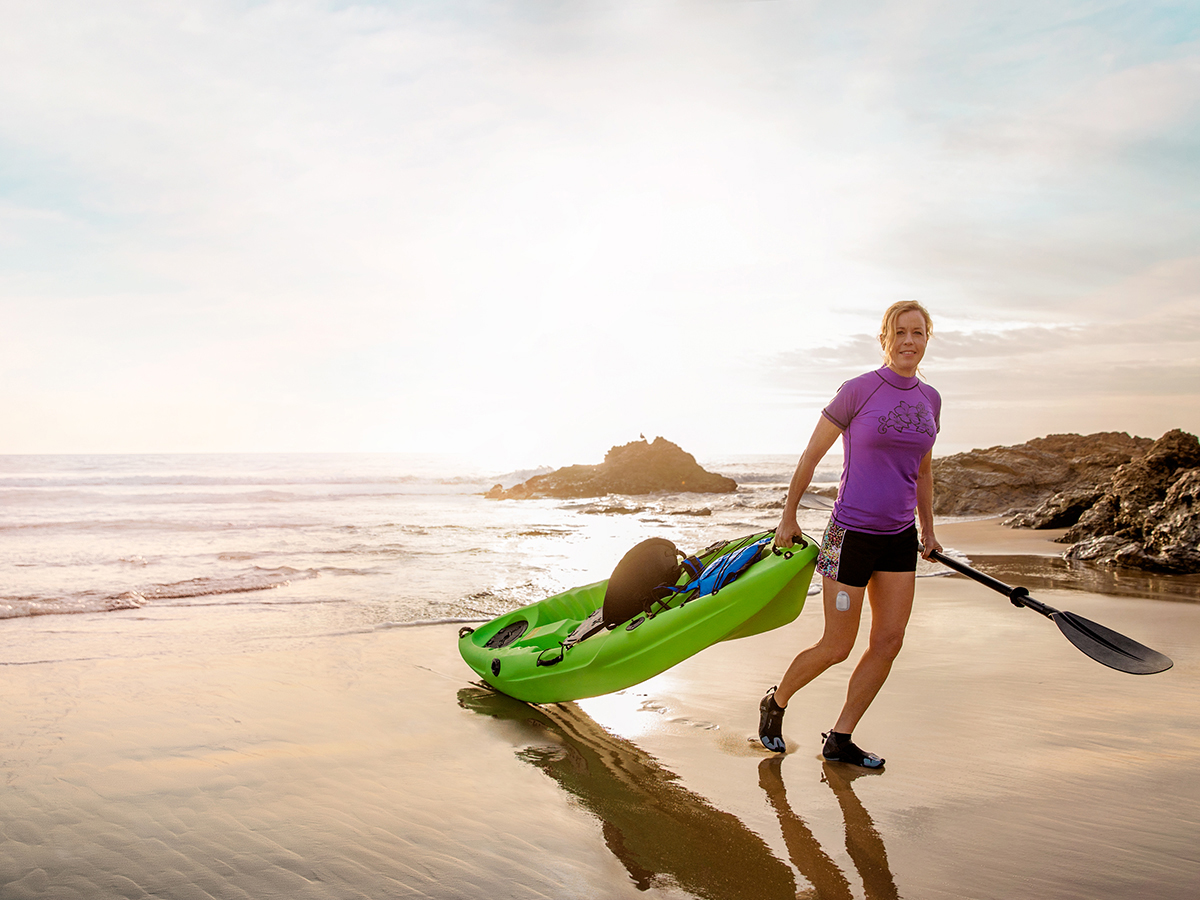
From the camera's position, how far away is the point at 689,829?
2.58 meters

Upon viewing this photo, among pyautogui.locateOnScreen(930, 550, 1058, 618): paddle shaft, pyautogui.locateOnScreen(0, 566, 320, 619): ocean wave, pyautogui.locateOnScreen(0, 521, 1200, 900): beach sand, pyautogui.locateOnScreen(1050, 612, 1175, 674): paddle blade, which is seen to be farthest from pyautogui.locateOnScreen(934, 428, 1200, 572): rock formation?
pyautogui.locateOnScreen(0, 566, 320, 619): ocean wave

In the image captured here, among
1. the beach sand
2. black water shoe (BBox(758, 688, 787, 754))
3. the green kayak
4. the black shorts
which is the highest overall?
the black shorts

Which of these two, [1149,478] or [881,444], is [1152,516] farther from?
[881,444]

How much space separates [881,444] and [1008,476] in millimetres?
16454

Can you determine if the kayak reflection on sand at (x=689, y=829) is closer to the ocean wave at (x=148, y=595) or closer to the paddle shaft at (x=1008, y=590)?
the paddle shaft at (x=1008, y=590)

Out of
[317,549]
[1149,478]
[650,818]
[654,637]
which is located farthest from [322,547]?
[1149,478]

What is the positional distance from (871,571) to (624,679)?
1.32m

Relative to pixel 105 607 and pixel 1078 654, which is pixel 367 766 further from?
pixel 105 607

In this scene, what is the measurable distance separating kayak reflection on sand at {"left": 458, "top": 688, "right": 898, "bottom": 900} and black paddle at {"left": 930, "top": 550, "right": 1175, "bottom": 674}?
3.41 ft

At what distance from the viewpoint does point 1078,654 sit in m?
4.72

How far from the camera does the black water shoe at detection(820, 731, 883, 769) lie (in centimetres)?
311

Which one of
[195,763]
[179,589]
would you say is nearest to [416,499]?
[179,589]

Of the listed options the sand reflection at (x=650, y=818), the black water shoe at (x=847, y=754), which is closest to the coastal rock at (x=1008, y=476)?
the black water shoe at (x=847, y=754)

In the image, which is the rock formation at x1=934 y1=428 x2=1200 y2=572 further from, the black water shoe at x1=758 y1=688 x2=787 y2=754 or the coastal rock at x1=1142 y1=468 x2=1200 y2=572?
the black water shoe at x1=758 y1=688 x2=787 y2=754
